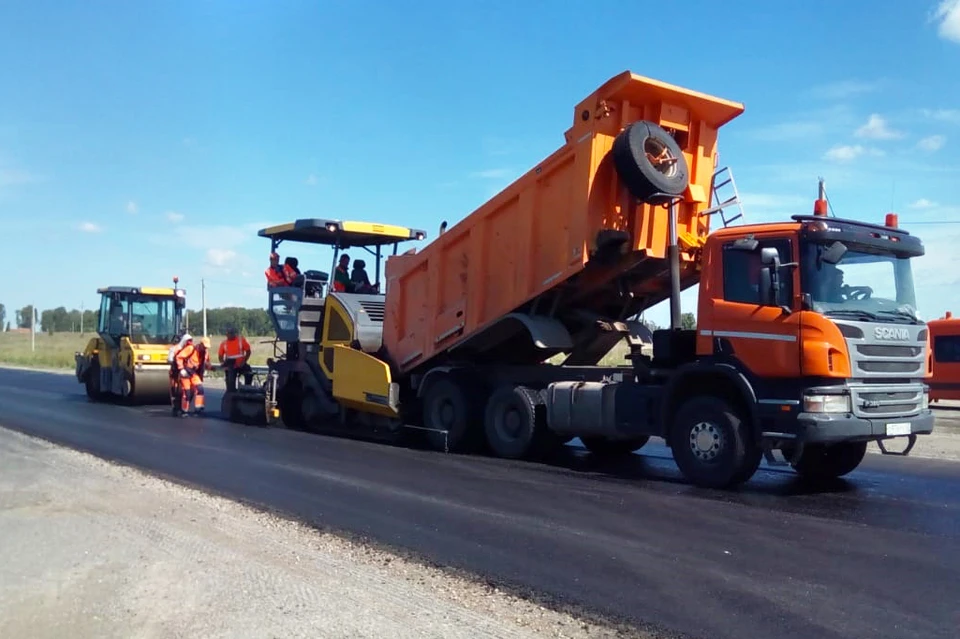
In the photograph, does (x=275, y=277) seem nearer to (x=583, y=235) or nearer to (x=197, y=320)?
(x=583, y=235)

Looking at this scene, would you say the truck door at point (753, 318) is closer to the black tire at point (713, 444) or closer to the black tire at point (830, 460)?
the black tire at point (713, 444)

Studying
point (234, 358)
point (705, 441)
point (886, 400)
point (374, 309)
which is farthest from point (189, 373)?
point (886, 400)

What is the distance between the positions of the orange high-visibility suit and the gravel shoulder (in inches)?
355

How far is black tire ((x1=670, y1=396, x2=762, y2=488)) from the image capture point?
27.7 feet

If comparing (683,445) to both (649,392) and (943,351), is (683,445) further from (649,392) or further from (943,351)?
(943,351)

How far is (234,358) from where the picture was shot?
15828 mm

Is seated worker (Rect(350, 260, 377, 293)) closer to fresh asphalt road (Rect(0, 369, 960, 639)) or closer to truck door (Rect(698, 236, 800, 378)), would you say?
fresh asphalt road (Rect(0, 369, 960, 639))

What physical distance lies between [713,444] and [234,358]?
379 inches

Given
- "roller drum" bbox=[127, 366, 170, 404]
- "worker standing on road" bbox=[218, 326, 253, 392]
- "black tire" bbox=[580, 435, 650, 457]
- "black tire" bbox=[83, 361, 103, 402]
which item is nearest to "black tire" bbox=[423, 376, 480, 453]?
"black tire" bbox=[580, 435, 650, 457]

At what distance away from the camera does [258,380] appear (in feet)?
53.8

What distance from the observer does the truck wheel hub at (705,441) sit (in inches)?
339

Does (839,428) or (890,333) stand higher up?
(890,333)

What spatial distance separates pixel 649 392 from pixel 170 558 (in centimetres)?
519

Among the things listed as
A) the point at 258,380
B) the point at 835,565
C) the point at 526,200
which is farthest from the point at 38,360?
the point at 835,565
